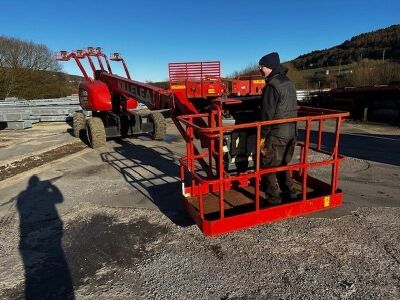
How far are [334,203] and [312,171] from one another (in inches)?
108

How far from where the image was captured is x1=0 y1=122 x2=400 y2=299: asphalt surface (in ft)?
11.3

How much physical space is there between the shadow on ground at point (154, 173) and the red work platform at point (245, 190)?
59 cm

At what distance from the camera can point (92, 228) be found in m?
4.89

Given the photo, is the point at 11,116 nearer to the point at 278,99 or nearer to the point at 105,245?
the point at 105,245

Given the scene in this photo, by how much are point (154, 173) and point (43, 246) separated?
11.0 ft

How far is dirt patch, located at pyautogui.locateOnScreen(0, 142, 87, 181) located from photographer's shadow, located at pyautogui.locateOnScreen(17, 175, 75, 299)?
1755mm

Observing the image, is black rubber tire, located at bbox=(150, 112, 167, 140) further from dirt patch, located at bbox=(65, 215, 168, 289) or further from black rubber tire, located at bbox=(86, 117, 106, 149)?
dirt patch, located at bbox=(65, 215, 168, 289)

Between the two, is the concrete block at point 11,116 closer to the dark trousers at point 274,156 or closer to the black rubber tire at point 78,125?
the black rubber tire at point 78,125

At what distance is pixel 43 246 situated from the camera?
14.5 ft

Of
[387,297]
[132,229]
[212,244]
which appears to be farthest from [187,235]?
[387,297]

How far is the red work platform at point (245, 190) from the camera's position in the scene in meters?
3.97

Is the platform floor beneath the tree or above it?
beneath

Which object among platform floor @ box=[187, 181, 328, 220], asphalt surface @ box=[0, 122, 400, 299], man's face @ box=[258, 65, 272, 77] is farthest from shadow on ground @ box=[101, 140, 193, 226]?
man's face @ box=[258, 65, 272, 77]

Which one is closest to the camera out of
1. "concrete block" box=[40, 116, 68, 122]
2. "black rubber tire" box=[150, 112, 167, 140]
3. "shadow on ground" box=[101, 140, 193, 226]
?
"shadow on ground" box=[101, 140, 193, 226]
